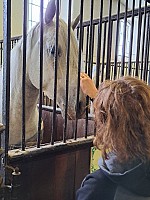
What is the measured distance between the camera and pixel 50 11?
1078 mm

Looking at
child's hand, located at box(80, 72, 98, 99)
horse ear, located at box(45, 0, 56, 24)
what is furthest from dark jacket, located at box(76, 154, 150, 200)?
horse ear, located at box(45, 0, 56, 24)

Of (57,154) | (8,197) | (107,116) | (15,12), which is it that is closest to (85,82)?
(57,154)

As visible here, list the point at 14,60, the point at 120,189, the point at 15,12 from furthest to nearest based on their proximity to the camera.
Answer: the point at 15,12 → the point at 14,60 → the point at 120,189

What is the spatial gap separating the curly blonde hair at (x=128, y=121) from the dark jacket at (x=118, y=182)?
0.08 ft

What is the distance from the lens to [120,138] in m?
0.69

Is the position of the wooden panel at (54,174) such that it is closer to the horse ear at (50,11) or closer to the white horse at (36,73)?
the white horse at (36,73)

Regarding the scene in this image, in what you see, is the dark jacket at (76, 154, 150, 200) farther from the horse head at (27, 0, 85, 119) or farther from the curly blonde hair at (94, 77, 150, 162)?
the horse head at (27, 0, 85, 119)

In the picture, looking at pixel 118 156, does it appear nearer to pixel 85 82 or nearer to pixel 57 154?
pixel 57 154

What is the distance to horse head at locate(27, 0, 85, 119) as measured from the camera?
3.76ft

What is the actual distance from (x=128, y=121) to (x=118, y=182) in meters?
0.15

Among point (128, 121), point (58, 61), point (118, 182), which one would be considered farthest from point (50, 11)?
point (118, 182)

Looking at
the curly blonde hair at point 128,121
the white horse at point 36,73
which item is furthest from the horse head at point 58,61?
the curly blonde hair at point 128,121

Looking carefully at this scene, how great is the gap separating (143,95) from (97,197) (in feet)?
0.93

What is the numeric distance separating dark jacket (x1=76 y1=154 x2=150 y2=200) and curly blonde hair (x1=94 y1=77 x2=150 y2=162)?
0.02m
